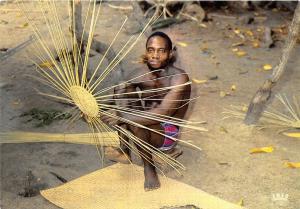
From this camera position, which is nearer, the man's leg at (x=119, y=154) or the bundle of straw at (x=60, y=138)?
the man's leg at (x=119, y=154)

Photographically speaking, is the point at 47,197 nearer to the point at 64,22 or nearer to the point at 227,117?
the point at 227,117

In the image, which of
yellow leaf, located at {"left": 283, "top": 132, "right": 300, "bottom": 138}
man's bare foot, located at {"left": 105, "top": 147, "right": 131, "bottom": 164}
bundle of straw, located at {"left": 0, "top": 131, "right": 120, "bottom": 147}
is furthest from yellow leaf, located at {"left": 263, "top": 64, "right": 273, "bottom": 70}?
man's bare foot, located at {"left": 105, "top": 147, "right": 131, "bottom": 164}

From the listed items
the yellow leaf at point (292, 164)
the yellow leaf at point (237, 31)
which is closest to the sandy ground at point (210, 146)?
the yellow leaf at point (292, 164)

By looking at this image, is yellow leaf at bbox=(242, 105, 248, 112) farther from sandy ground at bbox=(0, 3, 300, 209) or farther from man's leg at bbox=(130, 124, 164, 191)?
man's leg at bbox=(130, 124, 164, 191)

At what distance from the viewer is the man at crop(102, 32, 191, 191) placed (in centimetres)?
227

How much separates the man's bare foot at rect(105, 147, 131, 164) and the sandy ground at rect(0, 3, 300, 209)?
0.05m

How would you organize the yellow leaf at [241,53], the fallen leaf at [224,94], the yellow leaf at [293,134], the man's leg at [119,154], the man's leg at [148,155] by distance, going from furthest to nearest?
1. the yellow leaf at [241,53]
2. the fallen leaf at [224,94]
3. the yellow leaf at [293,134]
4. the man's leg at [119,154]
5. the man's leg at [148,155]

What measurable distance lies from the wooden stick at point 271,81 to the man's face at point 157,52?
877mm

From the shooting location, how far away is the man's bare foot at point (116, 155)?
2609 mm

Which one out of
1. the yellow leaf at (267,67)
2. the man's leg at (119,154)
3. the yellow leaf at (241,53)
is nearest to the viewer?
the man's leg at (119,154)

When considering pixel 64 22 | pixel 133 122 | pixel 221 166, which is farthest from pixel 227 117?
Result: pixel 64 22

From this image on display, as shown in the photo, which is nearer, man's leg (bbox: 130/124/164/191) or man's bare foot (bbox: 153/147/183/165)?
man's leg (bbox: 130/124/164/191)

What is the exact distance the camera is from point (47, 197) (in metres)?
2.23

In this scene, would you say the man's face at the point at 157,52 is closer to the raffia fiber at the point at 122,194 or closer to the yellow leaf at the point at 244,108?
the raffia fiber at the point at 122,194
